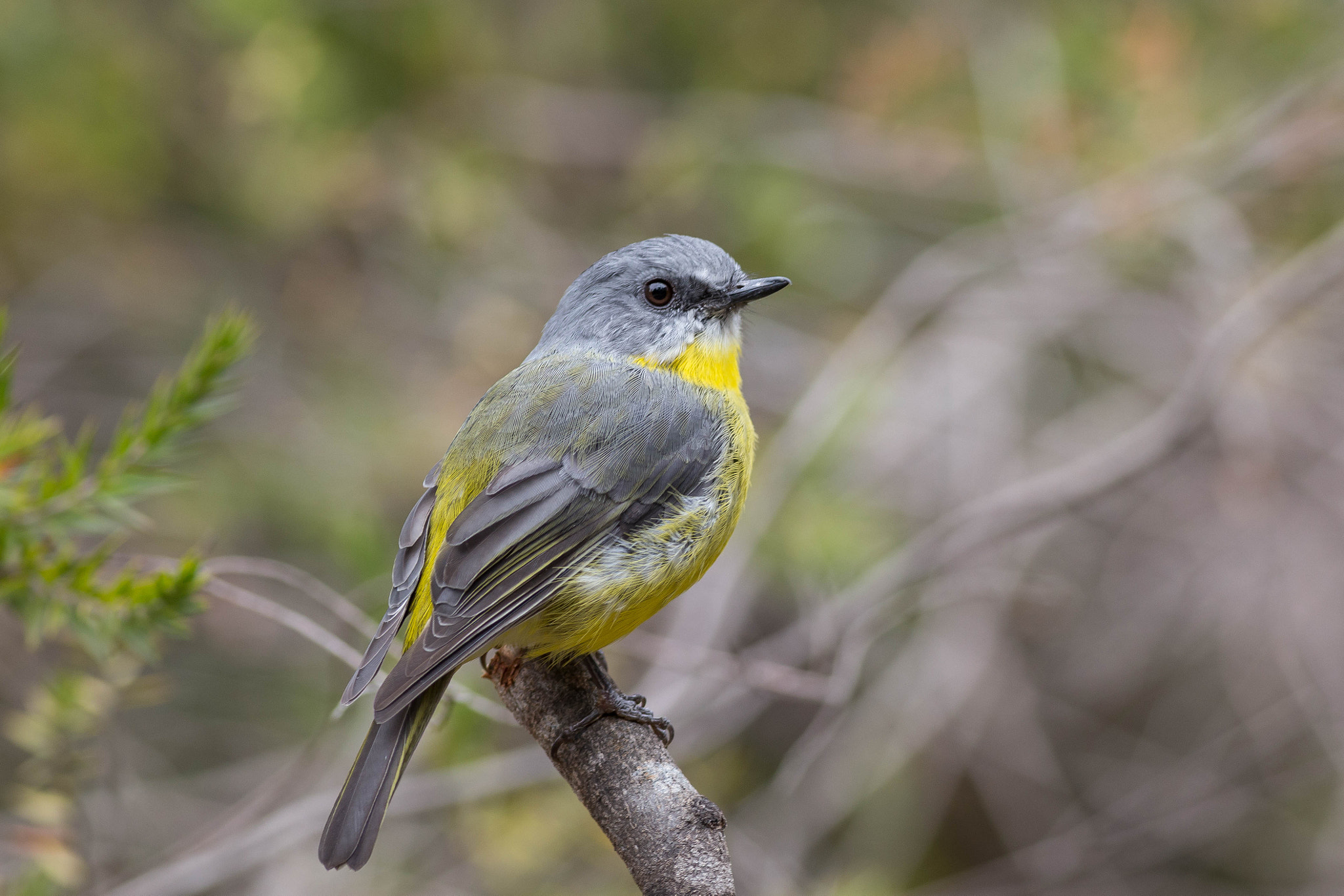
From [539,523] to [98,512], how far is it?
0.94 metres

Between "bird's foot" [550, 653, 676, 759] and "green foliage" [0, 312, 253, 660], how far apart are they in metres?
0.79

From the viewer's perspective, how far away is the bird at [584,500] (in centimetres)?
239

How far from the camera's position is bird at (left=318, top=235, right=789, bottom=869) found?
2389 millimetres

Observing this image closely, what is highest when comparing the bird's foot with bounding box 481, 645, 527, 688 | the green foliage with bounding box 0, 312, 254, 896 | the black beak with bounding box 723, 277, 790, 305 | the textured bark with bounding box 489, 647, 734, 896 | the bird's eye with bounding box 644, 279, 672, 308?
the bird's eye with bounding box 644, 279, 672, 308

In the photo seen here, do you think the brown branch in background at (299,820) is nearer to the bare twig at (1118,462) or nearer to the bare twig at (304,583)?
the bare twig at (304,583)

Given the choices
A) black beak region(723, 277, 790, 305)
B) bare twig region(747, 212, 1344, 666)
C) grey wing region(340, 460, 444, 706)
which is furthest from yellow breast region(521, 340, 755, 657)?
bare twig region(747, 212, 1344, 666)

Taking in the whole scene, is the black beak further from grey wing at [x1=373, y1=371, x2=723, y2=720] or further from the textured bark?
the textured bark

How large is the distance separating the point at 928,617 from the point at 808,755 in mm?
1274

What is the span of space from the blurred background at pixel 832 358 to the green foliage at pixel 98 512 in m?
1.39

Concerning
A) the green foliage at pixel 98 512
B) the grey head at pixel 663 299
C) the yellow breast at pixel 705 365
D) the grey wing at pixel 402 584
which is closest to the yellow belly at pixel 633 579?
the grey wing at pixel 402 584

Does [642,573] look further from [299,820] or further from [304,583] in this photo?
[299,820]

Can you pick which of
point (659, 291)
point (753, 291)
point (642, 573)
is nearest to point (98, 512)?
point (642, 573)

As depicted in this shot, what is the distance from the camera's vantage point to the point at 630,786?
2.14m

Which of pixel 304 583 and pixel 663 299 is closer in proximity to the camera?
pixel 304 583
